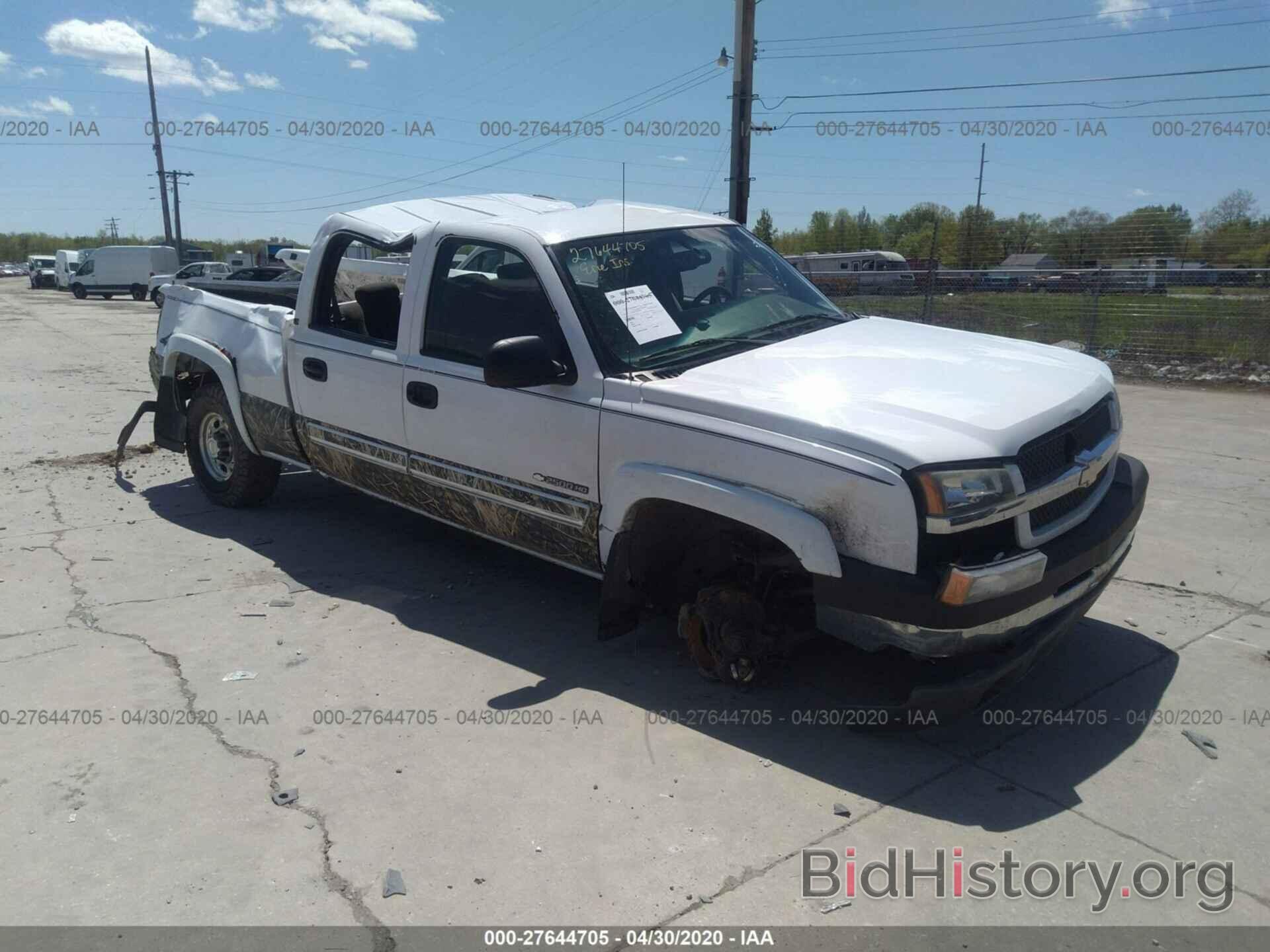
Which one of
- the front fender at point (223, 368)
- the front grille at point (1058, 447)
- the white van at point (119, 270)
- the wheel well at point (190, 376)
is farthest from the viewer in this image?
the white van at point (119, 270)

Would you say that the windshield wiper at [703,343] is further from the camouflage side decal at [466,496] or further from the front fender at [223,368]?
the front fender at [223,368]

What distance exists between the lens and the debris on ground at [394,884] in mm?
2953

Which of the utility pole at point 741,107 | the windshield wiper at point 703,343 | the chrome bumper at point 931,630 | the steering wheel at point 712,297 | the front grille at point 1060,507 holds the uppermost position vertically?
the utility pole at point 741,107

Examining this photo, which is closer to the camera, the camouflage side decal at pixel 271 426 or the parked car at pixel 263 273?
the camouflage side decal at pixel 271 426

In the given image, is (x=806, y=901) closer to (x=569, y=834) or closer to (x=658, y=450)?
(x=569, y=834)

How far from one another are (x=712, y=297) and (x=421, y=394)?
151 cm

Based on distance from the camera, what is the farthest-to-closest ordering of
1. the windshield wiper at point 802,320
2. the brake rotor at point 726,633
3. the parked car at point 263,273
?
the parked car at point 263,273 < the windshield wiper at point 802,320 < the brake rotor at point 726,633

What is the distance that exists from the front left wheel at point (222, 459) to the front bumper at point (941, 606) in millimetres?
4503

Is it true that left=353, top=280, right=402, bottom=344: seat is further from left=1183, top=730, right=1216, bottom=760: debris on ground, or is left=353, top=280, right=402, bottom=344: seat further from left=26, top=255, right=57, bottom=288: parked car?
left=26, top=255, right=57, bottom=288: parked car

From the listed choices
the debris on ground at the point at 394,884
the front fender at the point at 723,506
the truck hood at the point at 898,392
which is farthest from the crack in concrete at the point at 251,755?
the truck hood at the point at 898,392

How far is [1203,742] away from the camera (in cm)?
376

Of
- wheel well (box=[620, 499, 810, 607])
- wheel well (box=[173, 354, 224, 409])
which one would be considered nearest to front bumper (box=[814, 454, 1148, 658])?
wheel well (box=[620, 499, 810, 607])

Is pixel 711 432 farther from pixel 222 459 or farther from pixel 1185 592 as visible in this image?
pixel 222 459

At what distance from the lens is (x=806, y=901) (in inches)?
114
